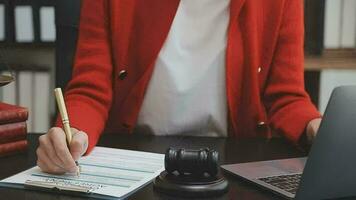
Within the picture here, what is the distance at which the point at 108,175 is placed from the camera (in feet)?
3.05

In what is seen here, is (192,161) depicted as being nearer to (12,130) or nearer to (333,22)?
(12,130)

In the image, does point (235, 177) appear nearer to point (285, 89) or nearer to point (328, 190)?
point (328, 190)

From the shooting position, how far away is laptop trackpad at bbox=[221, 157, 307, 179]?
0.95 m

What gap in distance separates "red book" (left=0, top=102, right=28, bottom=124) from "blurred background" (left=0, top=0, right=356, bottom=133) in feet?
3.58

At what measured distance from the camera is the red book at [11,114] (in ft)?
3.43

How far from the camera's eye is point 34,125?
2.30 m

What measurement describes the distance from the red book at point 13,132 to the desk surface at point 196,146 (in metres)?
0.03

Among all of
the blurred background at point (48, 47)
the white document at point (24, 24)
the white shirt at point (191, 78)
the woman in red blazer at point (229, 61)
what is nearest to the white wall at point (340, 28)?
the blurred background at point (48, 47)

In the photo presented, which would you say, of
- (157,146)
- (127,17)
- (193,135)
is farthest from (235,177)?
(127,17)

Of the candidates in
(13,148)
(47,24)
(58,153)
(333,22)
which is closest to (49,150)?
(58,153)

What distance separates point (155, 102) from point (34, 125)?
3.52 ft

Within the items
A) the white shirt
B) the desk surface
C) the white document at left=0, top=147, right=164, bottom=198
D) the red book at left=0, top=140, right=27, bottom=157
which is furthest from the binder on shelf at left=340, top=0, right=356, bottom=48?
the red book at left=0, top=140, right=27, bottom=157

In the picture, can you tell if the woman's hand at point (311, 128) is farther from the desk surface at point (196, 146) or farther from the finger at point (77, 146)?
the finger at point (77, 146)

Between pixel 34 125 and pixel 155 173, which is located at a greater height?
pixel 155 173
